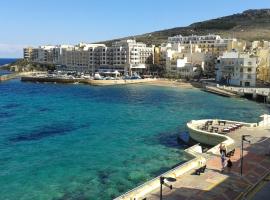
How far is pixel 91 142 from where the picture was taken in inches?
1645

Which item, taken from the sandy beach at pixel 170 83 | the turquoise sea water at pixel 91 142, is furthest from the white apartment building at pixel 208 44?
the turquoise sea water at pixel 91 142

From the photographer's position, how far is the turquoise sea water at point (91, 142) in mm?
28359

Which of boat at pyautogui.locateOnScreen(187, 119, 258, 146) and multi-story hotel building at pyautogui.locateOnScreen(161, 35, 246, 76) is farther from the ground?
multi-story hotel building at pyautogui.locateOnScreen(161, 35, 246, 76)

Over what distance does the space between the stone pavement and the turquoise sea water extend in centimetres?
453

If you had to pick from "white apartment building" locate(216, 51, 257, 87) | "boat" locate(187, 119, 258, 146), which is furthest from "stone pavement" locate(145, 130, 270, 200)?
"white apartment building" locate(216, 51, 257, 87)

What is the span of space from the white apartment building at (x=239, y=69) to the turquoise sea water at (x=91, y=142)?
19.2 metres

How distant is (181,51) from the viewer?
151375 millimetres

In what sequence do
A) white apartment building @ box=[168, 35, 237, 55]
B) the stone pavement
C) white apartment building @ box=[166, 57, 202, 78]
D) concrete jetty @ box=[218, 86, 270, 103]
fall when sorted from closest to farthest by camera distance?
the stone pavement
concrete jetty @ box=[218, 86, 270, 103]
white apartment building @ box=[166, 57, 202, 78]
white apartment building @ box=[168, 35, 237, 55]

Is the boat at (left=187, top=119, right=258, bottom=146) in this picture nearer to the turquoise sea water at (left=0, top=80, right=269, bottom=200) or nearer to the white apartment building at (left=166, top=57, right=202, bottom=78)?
the turquoise sea water at (left=0, top=80, right=269, bottom=200)

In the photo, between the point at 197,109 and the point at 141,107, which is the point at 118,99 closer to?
the point at 141,107

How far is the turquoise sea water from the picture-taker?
28.4 m

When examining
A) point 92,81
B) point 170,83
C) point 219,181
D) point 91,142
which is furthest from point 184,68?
point 219,181

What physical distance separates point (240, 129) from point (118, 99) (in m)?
45.9

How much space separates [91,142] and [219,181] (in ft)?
65.1
